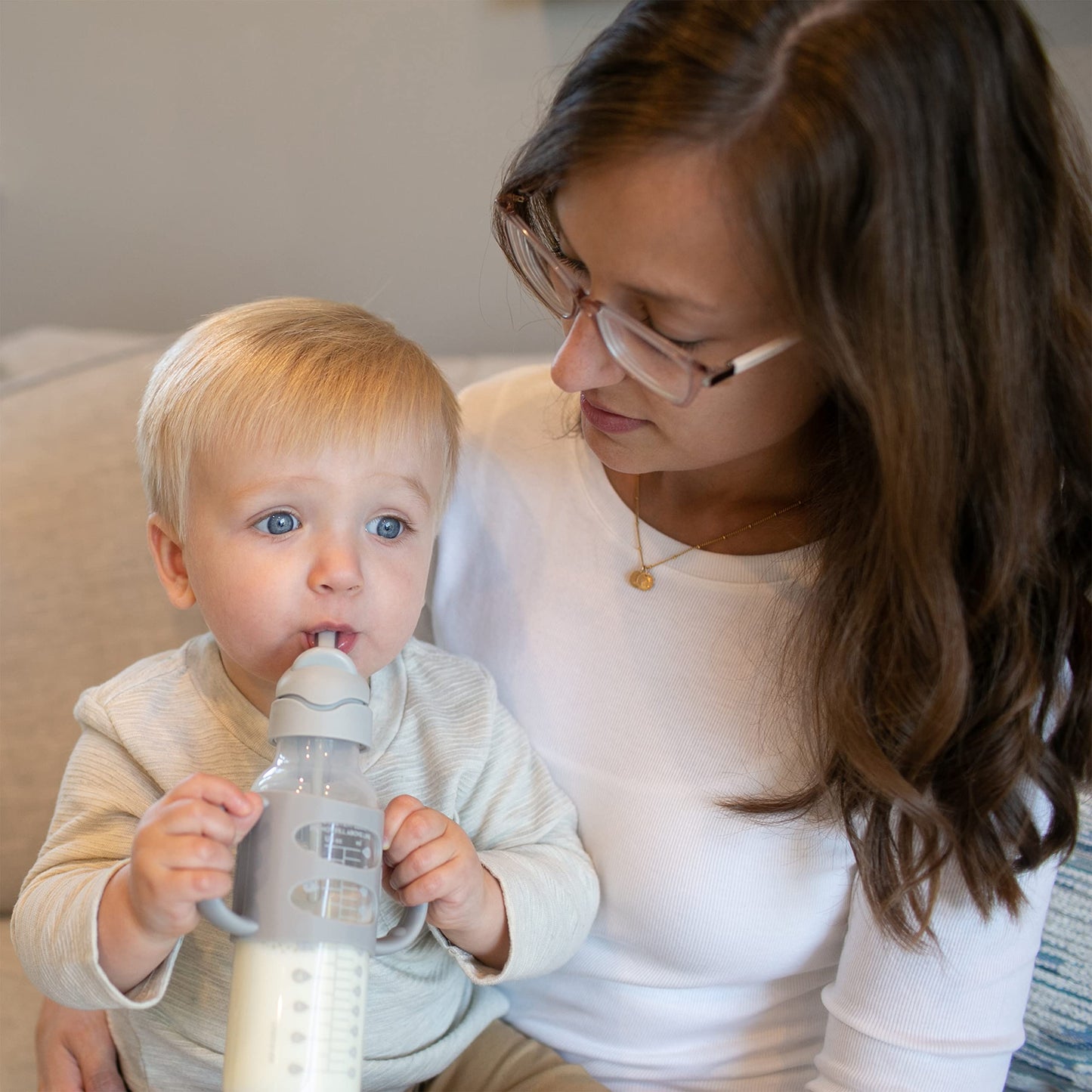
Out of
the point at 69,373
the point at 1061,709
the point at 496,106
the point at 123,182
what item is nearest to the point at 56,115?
the point at 123,182

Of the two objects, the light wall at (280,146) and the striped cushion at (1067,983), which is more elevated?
the light wall at (280,146)

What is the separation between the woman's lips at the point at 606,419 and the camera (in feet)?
3.64

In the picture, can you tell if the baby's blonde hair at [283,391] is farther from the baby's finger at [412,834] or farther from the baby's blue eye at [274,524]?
the baby's finger at [412,834]

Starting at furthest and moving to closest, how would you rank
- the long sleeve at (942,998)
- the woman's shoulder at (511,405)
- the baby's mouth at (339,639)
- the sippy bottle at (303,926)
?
the woman's shoulder at (511,405), the long sleeve at (942,998), the baby's mouth at (339,639), the sippy bottle at (303,926)

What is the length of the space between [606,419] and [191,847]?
1.77 ft

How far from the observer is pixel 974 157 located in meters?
0.92

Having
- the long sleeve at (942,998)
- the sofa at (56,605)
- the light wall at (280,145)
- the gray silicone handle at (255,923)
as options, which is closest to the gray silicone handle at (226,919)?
the gray silicone handle at (255,923)

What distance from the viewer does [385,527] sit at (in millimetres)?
1144

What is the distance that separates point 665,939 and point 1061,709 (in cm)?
46

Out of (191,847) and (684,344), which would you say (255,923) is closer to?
(191,847)

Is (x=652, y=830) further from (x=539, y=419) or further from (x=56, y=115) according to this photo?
(x=56, y=115)

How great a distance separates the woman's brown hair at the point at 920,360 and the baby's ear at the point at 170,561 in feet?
1.58

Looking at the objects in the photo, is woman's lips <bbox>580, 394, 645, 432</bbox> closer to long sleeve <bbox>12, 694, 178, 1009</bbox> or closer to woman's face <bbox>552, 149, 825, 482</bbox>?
woman's face <bbox>552, 149, 825, 482</bbox>

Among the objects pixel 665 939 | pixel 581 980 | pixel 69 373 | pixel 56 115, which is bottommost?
pixel 581 980
